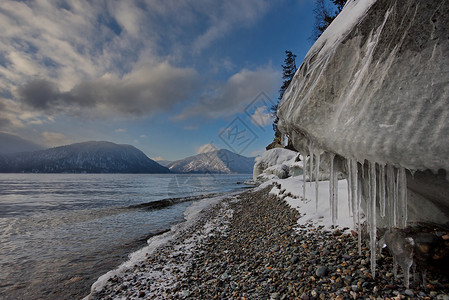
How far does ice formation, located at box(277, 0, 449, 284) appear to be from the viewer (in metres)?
2.21

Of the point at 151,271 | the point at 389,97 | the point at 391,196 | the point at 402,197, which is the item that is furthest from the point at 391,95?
the point at 151,271

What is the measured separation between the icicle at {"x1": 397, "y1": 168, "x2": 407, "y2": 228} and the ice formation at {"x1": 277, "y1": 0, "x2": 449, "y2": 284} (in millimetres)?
15

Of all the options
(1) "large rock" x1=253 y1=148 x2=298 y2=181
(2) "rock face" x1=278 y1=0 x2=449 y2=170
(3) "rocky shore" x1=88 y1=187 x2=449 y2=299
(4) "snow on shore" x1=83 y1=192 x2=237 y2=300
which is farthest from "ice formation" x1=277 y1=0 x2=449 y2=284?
(1) "large rock" x1=253 y1=148 x2=298 y2=181

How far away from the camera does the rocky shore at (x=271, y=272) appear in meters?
3.01

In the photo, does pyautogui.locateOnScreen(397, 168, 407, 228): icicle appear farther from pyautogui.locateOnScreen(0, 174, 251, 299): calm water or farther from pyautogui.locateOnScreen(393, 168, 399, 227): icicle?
pyautogui.locateOnScreen(0, 174, 251, 299): calm water

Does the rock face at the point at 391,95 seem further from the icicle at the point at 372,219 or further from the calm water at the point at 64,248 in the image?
the calm water at the point at 64,248

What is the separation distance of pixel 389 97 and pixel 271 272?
12.3ft

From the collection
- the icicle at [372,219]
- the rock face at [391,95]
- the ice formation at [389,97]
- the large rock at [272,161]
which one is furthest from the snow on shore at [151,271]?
the large rock at [272,161]

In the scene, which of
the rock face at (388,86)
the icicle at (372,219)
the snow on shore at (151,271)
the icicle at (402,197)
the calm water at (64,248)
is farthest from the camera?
the calm water at (64,248)

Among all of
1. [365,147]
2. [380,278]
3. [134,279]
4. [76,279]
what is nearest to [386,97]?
[365,147]

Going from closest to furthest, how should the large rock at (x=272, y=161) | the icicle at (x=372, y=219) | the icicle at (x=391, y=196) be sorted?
the icicle at (x=391, y=196) < the icicle at (x=372, y=219) < the large rock at (x=272, y=161)

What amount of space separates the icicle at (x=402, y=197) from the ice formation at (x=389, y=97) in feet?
0.05

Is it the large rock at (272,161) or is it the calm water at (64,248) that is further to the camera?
the large rock at (272,161)

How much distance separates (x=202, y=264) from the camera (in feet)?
19.3
